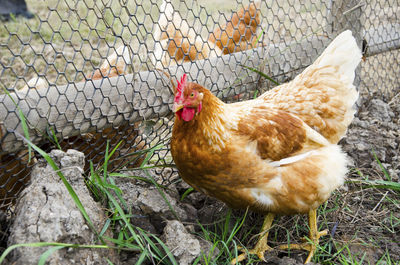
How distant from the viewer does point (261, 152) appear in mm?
1928

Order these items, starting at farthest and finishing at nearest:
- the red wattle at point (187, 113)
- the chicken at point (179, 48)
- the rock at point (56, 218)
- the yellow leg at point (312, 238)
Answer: the chicken at point (179, 48) < the yellow leg at point (312, 238) < the red wattle at point (187, 113) < the rock at point (56, 218)

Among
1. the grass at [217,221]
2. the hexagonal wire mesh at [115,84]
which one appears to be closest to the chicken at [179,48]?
the hexagonal wire mesh at [115,84]

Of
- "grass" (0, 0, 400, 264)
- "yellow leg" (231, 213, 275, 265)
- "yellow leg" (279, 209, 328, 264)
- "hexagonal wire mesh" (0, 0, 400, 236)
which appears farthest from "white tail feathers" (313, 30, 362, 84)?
"yellow leg" (231, 213, 275, 265)

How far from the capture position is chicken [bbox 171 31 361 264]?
6.06ft

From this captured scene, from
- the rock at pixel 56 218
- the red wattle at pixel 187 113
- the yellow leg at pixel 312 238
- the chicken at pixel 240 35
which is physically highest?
the chicken at pixel 240 35

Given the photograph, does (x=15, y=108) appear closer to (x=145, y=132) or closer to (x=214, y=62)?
(x=145, y=132)

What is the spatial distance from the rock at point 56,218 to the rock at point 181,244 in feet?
0.81

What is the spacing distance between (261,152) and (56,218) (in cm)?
97

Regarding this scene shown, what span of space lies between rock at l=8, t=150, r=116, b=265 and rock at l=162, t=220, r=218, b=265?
0.25 meters

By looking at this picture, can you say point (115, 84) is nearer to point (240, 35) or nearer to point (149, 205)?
point (149, 205)

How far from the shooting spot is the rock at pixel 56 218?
140 cm

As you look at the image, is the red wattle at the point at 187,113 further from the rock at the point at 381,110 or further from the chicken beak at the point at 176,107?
the rock at the point at 381,110

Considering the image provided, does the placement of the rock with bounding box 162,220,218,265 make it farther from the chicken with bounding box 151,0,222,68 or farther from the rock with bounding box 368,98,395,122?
the rock with bounding box 368,98,395,122

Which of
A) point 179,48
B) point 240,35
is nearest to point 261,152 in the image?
point 240,35
